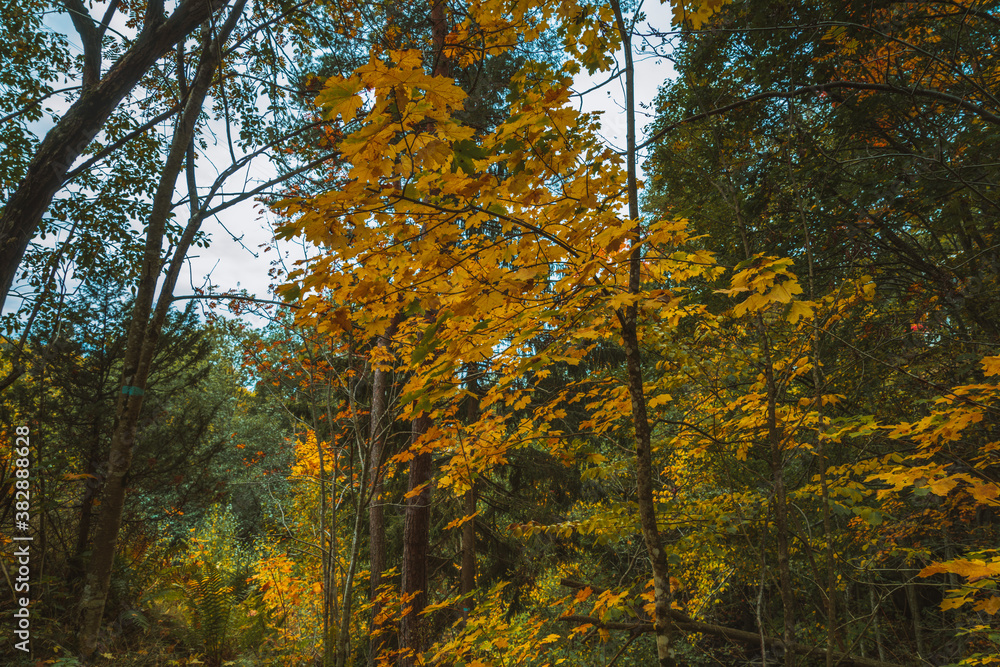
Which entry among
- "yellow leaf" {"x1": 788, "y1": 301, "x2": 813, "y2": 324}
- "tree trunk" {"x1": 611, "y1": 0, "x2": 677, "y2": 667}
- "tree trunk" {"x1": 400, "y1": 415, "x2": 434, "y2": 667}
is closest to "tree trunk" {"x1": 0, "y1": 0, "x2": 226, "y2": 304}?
A: "tree trunk" {"x1": 611, "y1": 0, "x2": 677, "y2": 667}

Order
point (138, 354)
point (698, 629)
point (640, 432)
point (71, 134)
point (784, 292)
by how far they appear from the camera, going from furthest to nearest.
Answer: point (138, 354), point (71, 134), point (698, 629), point (640, 432), point (784, 292)

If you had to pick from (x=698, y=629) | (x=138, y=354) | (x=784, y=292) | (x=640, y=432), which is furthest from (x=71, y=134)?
(x=698, y=629)

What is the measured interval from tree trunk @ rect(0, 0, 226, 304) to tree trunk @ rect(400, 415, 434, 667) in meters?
2.99

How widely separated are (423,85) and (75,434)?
6.05 meters

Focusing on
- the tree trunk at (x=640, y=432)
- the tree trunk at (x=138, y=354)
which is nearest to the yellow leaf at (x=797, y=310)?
the tree trunk at (x=640, y=432)

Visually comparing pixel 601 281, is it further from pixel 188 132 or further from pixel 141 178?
pixel 141 178

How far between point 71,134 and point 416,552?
4.38m

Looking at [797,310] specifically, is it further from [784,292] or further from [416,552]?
[416,552]

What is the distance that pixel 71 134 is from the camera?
2.79 metres

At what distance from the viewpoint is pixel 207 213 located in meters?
3.28

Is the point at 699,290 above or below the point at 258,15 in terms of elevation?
below

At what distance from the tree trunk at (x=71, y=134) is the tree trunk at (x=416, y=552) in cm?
299

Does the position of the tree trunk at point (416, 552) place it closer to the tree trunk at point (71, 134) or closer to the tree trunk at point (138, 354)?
the tree trunk at point (138, 354)

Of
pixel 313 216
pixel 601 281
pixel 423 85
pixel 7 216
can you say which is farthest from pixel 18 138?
pixel 601 281
